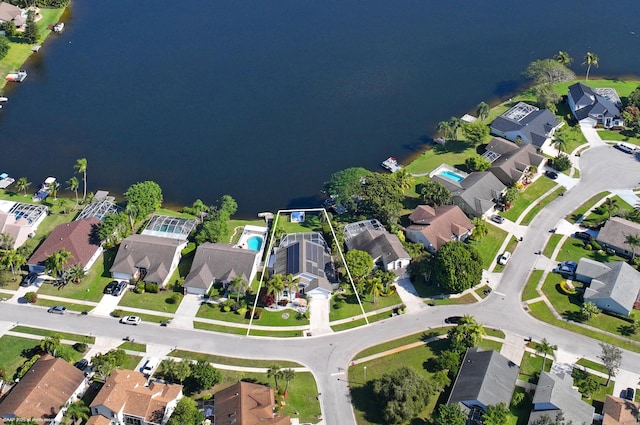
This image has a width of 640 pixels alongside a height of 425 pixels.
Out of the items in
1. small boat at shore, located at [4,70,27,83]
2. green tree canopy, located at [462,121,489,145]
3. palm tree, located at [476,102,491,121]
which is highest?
small boat at shore, located at [4,70,27,83]

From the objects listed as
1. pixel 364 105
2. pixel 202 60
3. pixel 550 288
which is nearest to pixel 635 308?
pixel 550 288

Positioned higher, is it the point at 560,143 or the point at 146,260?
the point at 560,143

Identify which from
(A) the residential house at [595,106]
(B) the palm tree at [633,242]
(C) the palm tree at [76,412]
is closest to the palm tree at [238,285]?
(C) the palm tree at [76,412]

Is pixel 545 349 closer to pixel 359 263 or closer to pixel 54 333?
pixel 359 263

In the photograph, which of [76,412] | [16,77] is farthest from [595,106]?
[16,77]

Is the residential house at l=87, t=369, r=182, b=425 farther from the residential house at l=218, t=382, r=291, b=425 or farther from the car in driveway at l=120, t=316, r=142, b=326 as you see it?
the car in driveway at l=120, t=316, r=142, b=326

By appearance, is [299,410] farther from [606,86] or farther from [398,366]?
[606,86]

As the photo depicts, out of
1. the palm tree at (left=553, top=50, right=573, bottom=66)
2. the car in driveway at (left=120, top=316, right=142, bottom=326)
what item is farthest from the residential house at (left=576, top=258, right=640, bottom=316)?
the palm tree at (left=553, top=50, right=573, bottom=66)

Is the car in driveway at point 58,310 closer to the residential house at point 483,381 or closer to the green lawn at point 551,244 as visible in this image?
the residential house at point 483,381
